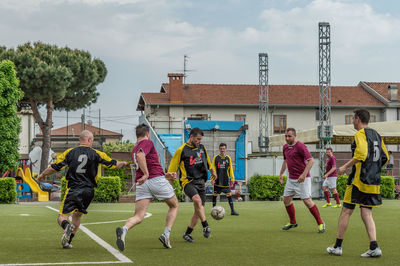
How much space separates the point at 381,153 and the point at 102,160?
396cm

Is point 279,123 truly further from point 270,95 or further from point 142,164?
point 142,164

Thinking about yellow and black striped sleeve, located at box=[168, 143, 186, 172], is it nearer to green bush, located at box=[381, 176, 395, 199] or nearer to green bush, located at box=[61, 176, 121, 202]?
green bush, located at box=[61, 176, 121, 202]

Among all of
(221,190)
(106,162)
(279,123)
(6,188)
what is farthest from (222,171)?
(279,123)

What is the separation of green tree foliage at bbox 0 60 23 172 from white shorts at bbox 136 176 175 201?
28457 mm

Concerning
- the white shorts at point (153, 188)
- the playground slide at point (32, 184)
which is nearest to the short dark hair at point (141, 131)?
the white shorts at point (153, 188)

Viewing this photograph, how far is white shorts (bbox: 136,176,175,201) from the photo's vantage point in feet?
28.5

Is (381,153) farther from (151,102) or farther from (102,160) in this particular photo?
(151,102)

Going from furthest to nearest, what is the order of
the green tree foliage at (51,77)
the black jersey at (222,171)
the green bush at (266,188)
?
the green tree foliage at (51,77), the green bush at (266,188), the black jersey at (222,171)

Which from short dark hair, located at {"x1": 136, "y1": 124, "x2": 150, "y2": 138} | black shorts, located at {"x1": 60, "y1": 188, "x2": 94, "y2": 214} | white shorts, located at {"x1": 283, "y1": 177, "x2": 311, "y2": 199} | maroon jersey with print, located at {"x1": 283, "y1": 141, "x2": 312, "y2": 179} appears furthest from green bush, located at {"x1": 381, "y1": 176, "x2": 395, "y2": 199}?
black shorts, located at {"x1": 60, "y1": 188, "x2": 94, "y2": 214}

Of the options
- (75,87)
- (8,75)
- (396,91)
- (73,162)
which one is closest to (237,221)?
(73,162)

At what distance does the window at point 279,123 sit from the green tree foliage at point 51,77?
17.2m

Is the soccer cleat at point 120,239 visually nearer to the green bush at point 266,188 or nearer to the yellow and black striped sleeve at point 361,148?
the yellow and black striped sleeve at point 361,148

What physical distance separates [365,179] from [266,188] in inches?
762

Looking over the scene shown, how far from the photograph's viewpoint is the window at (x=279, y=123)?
55.9m
